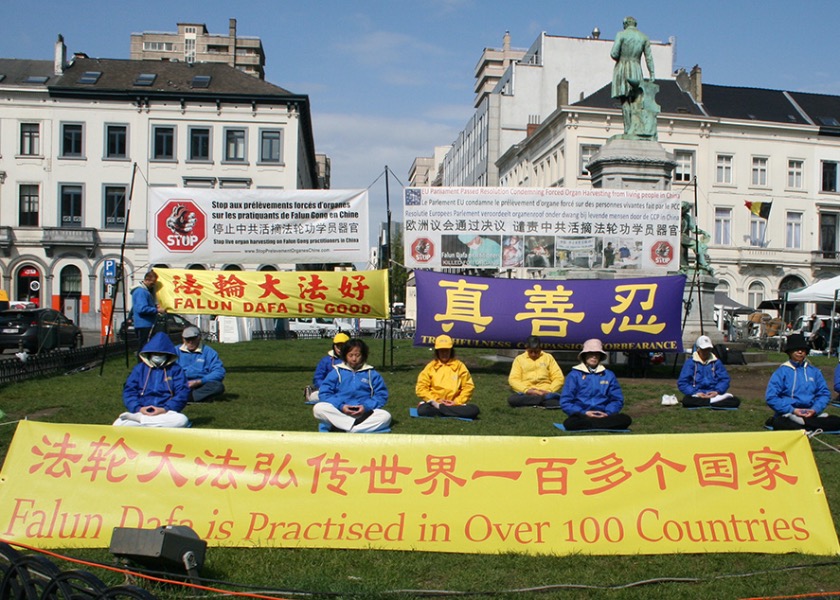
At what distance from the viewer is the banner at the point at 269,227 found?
1619cm

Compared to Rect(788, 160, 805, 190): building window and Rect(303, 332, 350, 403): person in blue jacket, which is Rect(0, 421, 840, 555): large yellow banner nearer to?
Rect(303, 332, 350, 403): person in blue jacket

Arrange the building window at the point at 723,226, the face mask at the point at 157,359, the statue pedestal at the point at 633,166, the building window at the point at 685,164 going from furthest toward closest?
the building window at the point at 723,226 → the building window at the point at 685,164 → the statue pedestal at the point at 633,166 → the face mask at the point at 157,359

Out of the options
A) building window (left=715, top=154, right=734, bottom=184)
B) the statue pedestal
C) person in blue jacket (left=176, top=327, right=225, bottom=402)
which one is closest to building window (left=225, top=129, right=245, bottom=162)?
building window (left=715, top=154, right=734, bottom=184)

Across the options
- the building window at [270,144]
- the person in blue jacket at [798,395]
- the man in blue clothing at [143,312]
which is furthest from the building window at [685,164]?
the person in blue jacket at [798,395]

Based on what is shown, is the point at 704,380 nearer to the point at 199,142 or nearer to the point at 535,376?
the point at 535,376

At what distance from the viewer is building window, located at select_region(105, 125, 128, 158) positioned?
51188mm

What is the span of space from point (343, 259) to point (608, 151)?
8195mm

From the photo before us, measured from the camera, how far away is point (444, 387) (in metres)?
11.3

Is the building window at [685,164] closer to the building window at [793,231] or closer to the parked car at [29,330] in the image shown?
the building window at [793,231]

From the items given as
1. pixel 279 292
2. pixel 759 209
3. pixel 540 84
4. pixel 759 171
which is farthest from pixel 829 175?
pixel 279 292

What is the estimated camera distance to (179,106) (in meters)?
51.4

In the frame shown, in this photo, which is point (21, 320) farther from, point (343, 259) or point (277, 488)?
point (277, 488)

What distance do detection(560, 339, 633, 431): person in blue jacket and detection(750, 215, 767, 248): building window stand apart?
49.8m

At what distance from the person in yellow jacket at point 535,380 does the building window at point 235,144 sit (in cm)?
4196
